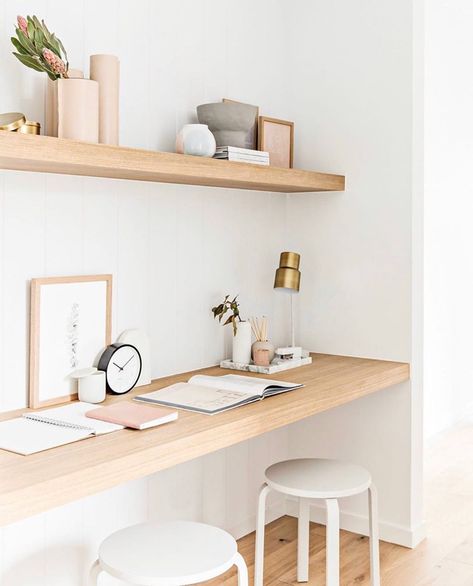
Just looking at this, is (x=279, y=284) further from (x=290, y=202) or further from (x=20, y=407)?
(x=20, y=407)

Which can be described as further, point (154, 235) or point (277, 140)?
point (277, 140)

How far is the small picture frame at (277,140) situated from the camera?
278 cm

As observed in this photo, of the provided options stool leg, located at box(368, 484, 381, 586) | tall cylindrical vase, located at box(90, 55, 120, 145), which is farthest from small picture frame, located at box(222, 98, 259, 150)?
stool leg, located at box(368, 484, 381, 586)

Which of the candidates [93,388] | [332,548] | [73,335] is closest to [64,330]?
[73,335]

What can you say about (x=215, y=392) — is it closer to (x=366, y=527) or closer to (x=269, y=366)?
(x=269, y=366)

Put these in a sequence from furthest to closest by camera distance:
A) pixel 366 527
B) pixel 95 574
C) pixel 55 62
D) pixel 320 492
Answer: pixel 366 527 < pixel 320 492 < pixel 55 62 < pixel 95 574

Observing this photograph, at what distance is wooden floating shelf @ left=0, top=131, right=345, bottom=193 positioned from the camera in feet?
5.69

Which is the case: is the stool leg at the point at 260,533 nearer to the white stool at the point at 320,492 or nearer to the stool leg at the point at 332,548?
the white stool at the point at 320,492

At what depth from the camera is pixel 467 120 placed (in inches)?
190

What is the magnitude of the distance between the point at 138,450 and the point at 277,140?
157cm

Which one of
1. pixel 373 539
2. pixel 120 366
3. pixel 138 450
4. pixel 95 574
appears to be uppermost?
pixel 120 366

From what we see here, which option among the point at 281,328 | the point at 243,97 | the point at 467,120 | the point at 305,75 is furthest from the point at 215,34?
the point at 467,120

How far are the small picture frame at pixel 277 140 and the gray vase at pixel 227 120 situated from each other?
0.61ft

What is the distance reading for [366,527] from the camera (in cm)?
299
